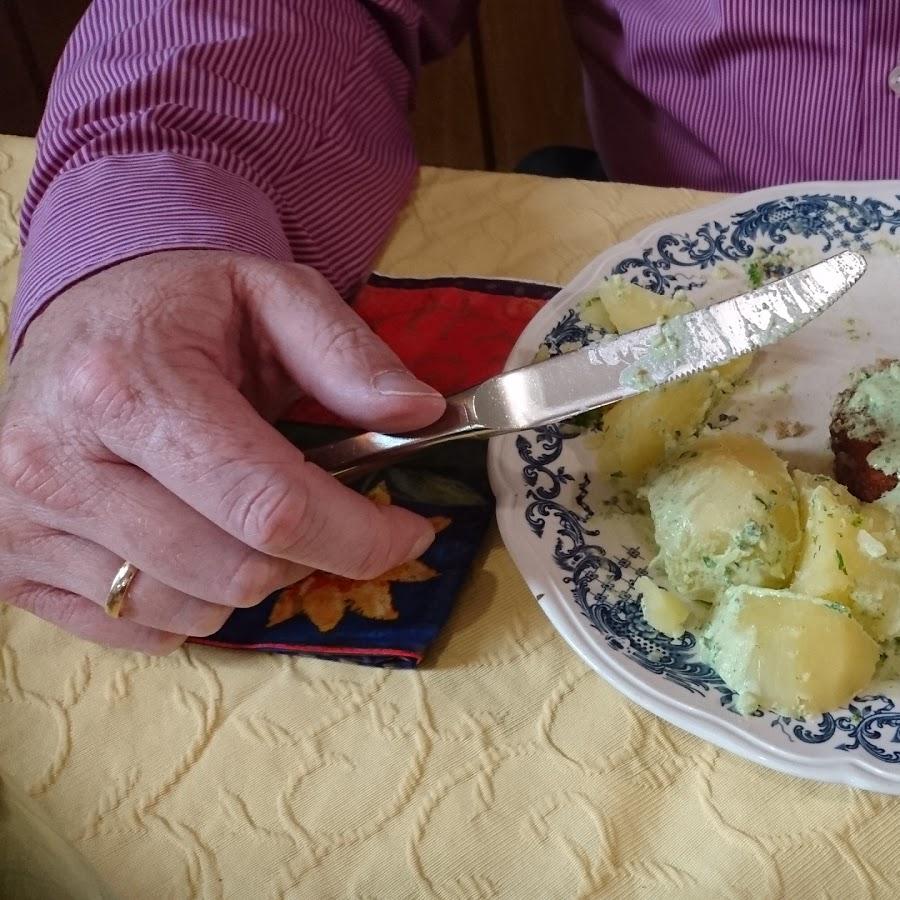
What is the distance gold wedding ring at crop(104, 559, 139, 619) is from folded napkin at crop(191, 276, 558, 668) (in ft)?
0.25

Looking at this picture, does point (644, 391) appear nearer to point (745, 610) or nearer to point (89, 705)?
point (745, 610)

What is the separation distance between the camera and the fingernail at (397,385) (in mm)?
690

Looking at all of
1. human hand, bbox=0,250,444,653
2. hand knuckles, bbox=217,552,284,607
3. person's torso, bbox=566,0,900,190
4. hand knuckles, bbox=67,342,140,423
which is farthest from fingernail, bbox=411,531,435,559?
person's torso, bbox=566,0,900,190

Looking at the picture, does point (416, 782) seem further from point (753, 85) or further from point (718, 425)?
point (753, 85)

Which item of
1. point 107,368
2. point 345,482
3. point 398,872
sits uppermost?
point 107,368

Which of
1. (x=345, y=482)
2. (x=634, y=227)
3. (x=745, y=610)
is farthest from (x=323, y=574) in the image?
(x=634, y=227)

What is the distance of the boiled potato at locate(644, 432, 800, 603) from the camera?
0.70m

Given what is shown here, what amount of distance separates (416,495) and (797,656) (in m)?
0.32

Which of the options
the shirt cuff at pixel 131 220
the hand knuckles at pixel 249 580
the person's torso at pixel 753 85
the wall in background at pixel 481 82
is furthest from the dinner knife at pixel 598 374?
the wall in background at pixel 481 82

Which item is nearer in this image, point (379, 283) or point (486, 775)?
point (486, 775)

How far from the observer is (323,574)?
0.76 metres

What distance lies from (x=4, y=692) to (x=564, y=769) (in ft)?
1.41

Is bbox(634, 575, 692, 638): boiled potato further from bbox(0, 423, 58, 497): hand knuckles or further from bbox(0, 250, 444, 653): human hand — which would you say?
bbox(0, 423, 58, 497): hand knuckles

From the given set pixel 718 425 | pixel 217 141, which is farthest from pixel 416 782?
pixel 217 141
